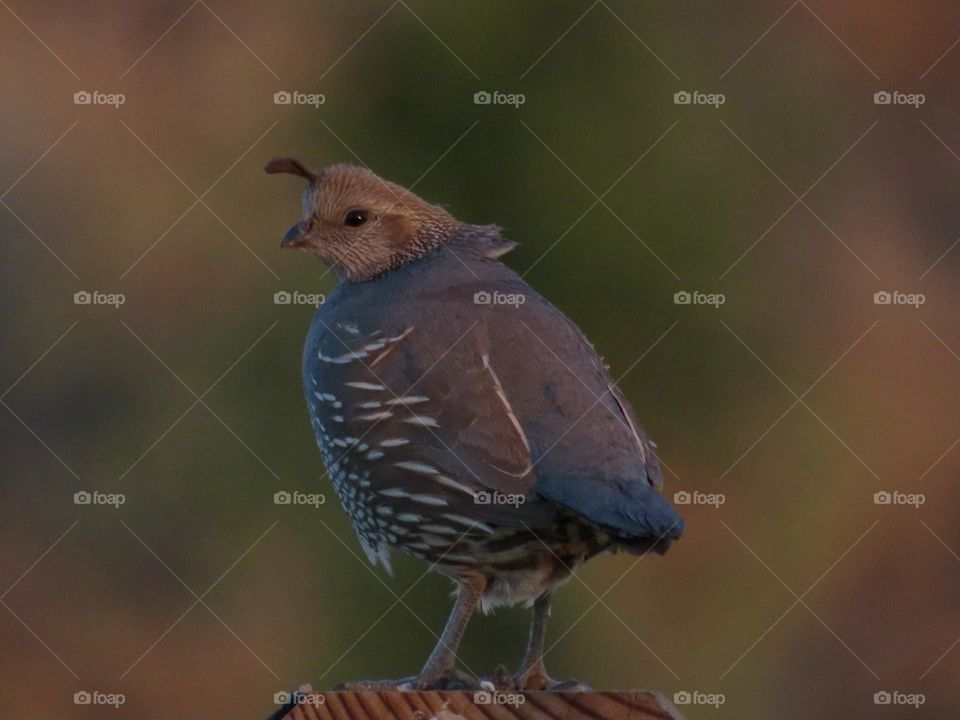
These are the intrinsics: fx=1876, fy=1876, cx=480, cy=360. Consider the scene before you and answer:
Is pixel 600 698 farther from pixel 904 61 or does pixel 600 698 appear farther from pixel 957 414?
pixel 904 61

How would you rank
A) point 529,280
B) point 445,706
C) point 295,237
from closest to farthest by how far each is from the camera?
point 445,706
point 295,237
point 529,280

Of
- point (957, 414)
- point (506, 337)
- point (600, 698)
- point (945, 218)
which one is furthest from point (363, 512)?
point (945, 218)

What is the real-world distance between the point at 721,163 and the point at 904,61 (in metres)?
2.32

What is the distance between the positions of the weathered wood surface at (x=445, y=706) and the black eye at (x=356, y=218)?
1.95 m

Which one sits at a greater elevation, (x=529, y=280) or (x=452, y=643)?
(x=529, y=280)

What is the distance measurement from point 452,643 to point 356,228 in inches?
57.7

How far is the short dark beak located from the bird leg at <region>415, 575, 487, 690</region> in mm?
1257

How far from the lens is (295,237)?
5.91 metres

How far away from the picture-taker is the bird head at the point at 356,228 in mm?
5891

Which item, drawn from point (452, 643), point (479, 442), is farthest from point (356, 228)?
point (452, 643)

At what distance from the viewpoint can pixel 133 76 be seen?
10.7 meters

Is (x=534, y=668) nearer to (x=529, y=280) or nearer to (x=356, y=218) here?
(x=356, y=218)

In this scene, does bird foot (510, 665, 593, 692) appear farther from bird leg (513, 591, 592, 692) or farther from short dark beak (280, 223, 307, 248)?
short dark beak (280, 223, 307, 248)

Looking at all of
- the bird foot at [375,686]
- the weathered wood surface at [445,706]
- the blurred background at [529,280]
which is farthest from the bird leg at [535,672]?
the blurred background at [529,280]
